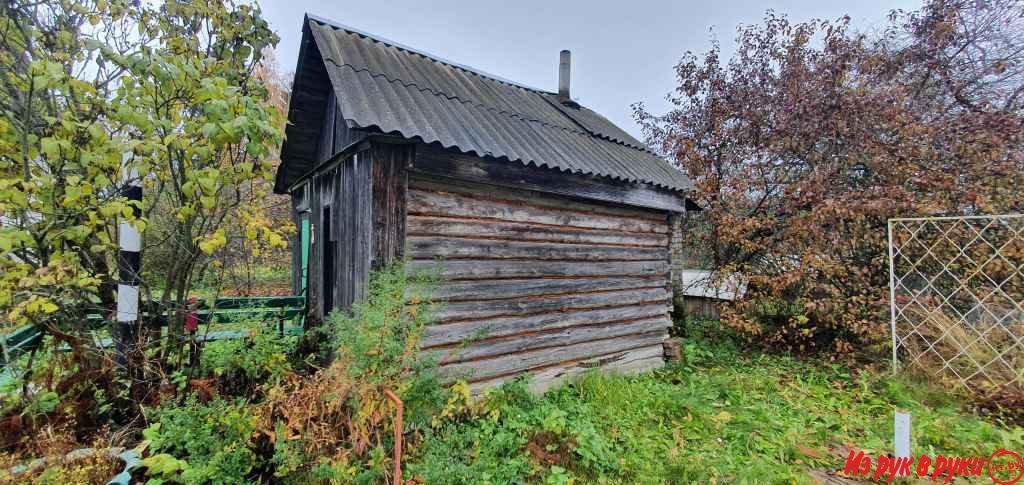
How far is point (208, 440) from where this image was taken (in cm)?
247

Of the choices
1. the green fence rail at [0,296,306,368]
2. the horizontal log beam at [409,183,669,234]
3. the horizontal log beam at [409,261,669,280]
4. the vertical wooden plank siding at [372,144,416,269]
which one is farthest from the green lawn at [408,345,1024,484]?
the green fence rail at [0,296,306,368]

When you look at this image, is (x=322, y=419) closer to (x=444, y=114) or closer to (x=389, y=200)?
(x=389, y=200)

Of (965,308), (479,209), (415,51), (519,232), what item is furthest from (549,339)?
(965,308)

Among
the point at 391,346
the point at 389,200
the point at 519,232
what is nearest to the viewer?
the point at 391,346

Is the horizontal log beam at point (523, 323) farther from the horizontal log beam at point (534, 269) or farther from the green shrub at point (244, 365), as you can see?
the green shrub at point (244, 365)

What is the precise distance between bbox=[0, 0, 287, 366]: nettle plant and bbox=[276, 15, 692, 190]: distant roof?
0.84 m

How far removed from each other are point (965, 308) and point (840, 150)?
292cm

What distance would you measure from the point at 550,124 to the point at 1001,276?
6.58 metres

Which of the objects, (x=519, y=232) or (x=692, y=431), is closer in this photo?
(x=692, y=431)

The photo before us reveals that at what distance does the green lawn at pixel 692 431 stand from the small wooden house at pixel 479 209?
21.7 inches

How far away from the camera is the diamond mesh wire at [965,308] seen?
14.8ft

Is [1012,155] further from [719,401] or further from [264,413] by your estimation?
[264,413]

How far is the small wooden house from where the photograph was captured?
3428 millimetres

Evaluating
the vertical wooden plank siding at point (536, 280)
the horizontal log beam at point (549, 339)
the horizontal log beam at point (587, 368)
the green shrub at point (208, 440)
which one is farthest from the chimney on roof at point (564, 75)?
the green shrub at point (208, 440)
